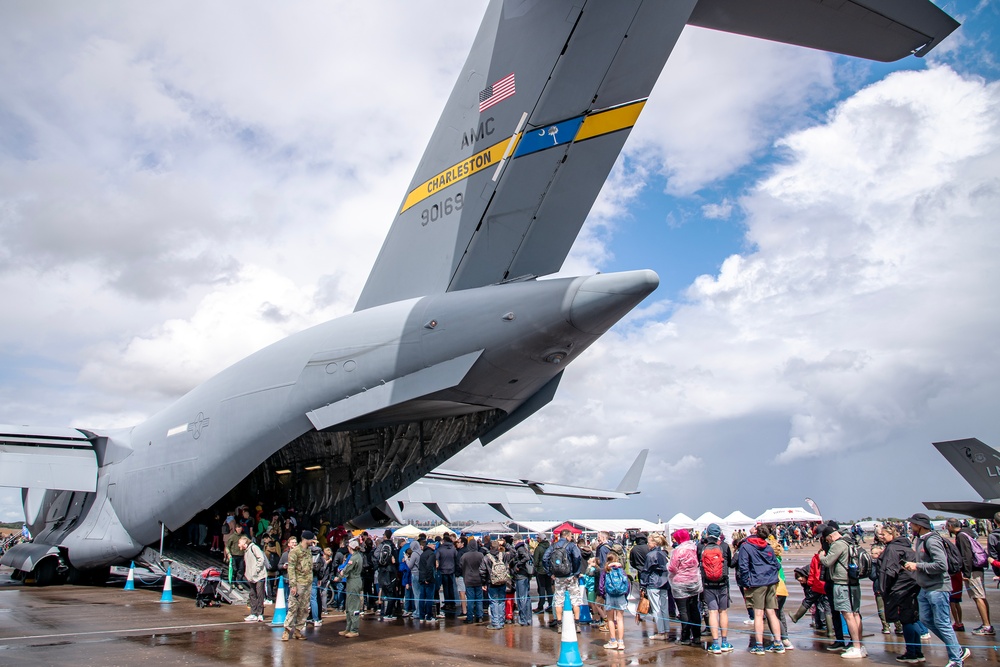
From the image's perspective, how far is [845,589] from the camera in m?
5.86

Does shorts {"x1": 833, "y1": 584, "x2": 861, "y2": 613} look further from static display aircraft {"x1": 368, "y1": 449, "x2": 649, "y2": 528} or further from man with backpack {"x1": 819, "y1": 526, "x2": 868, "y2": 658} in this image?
static display aircraft {"x1": 368, "y1": 449, "x2": 649, "y2": 528}

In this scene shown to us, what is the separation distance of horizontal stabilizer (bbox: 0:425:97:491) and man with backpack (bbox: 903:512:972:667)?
11.8 metres

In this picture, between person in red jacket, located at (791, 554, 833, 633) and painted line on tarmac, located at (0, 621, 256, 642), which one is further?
painted line on tarmac, located at (0, 621, 256, 642)

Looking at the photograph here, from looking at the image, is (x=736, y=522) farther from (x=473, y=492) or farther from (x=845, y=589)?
(x=845, y=589)

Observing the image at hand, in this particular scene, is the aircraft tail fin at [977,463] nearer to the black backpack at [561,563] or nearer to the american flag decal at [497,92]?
the black backpack at [561,563]

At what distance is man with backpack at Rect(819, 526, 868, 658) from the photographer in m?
5.63

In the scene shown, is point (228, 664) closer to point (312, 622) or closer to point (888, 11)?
point (312, 622)

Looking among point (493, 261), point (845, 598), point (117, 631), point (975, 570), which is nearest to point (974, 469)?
point (975, 570)

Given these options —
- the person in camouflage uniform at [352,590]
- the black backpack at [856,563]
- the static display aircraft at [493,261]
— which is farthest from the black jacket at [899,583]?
the person in camouflage uniform at [352,590]

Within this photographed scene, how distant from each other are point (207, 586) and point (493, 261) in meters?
5.95

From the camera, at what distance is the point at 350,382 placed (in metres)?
7.88

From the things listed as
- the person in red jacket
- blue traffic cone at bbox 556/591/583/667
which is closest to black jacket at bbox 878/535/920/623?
the person in red jacket

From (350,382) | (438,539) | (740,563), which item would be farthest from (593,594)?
→ (350,382)

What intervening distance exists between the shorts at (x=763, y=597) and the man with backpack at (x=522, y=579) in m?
2.46
